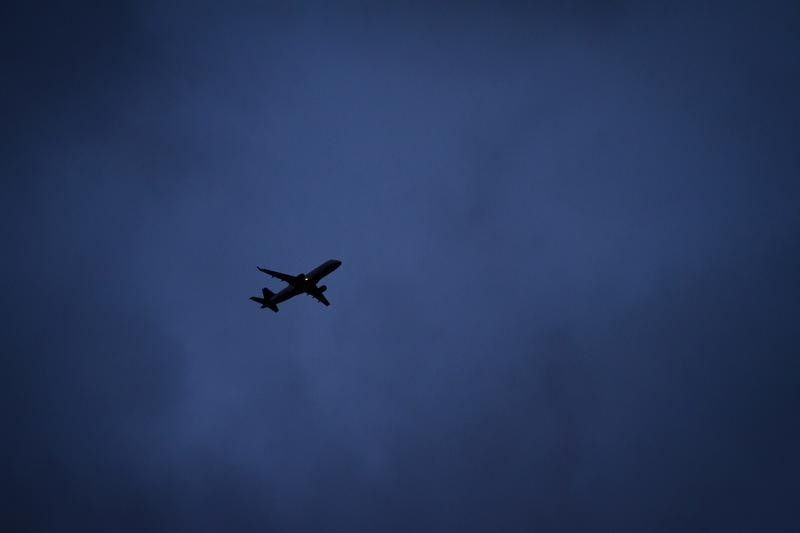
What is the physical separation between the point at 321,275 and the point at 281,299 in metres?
15.2

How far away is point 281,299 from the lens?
133 metres

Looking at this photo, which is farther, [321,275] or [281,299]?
[281,299]

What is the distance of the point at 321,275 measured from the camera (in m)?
124
